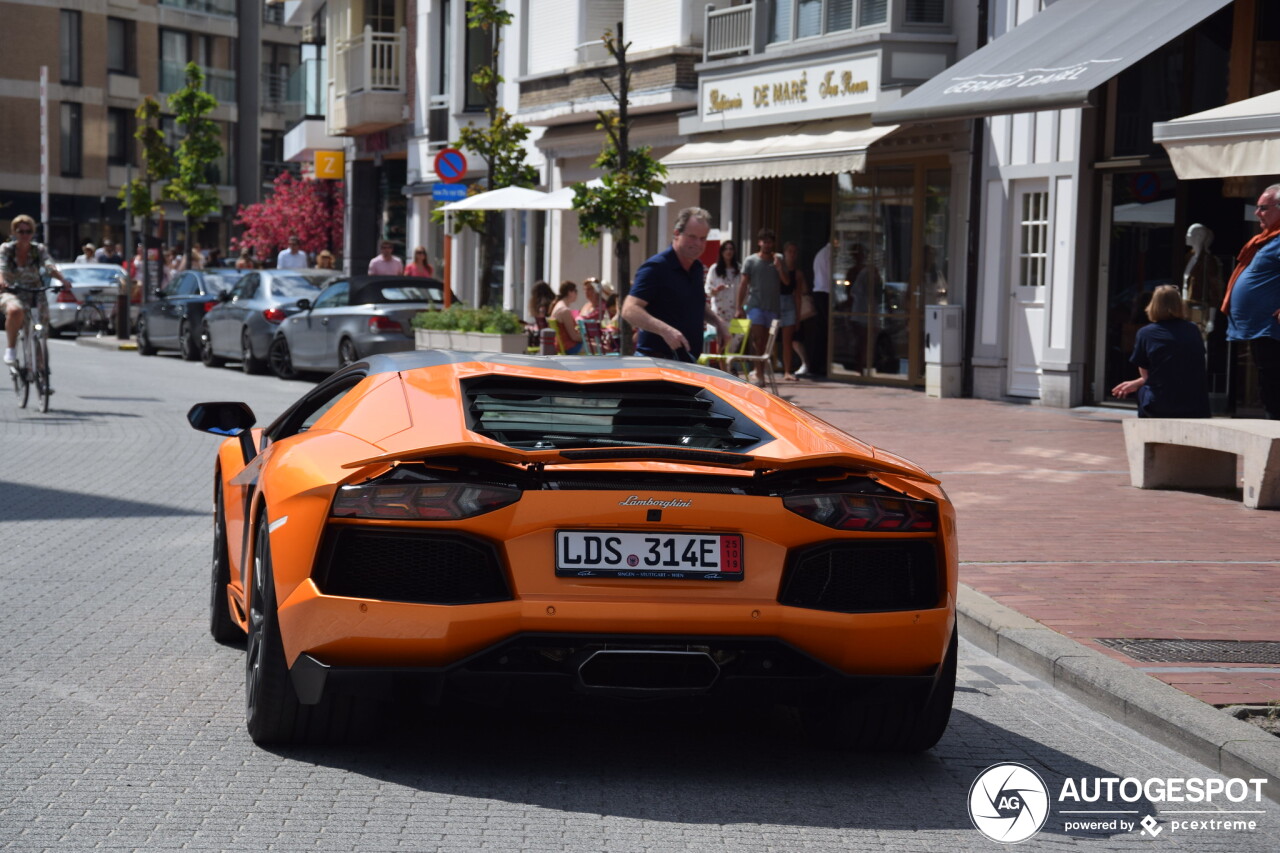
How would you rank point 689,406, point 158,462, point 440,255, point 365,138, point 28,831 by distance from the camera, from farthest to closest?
point 365,138
point 440,255
point 158,462
point 689,406
point 28,831

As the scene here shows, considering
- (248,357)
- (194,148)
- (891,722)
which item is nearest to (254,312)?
(248,357)

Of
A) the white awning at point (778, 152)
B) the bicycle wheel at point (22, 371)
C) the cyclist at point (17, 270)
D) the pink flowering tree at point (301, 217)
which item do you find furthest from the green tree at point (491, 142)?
the pink flowering tree at point (301, 217)

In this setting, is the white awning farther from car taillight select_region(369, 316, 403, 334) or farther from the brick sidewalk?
the brick sidewalk

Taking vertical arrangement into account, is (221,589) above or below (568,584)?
below

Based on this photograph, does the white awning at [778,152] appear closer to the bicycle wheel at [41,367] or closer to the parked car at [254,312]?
the parked car at [254,312]

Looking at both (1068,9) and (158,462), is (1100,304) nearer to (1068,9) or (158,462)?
(1068,9)

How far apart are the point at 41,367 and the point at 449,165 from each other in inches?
385

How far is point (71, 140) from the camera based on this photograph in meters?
71.1

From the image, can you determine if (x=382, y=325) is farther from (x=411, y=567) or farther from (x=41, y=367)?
(x=411, y=567)

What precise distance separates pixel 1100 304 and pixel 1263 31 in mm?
3503

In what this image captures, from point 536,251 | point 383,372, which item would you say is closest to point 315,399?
point 383,372

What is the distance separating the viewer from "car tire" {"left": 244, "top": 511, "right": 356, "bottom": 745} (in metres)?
5.11

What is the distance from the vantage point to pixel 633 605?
4.81 metres

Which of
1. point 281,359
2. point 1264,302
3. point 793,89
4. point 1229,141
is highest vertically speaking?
point 793,89
